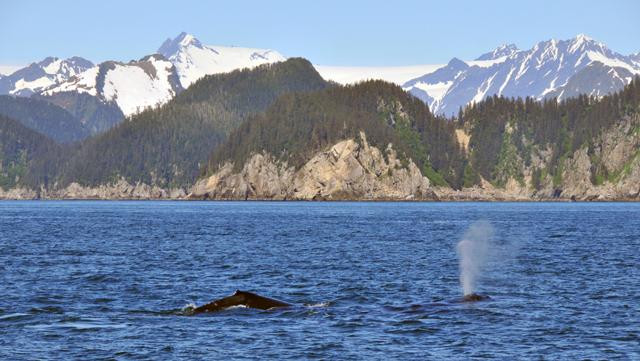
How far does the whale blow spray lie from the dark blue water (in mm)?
914

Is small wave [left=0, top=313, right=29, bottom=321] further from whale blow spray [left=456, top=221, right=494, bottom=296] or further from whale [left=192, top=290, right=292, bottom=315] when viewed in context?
whale blow spray [left=456, top=221, right=494, bottom=296]

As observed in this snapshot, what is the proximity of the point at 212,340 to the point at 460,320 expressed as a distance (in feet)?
40.4

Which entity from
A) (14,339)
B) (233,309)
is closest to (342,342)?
(233,309)

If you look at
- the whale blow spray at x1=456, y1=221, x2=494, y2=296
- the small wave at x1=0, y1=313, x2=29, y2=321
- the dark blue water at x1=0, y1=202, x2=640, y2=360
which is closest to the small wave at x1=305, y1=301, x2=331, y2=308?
the dark blue water at x1=0, y1=202, x2=640, y2=360

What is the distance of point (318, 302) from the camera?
59469mm

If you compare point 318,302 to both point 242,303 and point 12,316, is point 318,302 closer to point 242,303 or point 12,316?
point 242,303

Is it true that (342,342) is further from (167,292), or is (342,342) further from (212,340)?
(167,292)

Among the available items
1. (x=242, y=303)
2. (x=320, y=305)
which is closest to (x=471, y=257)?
(x=320, y=305)

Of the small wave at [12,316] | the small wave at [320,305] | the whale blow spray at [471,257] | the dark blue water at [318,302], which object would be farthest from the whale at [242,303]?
the whale blow spray at [471,257]

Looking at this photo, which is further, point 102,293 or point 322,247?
point 322,247

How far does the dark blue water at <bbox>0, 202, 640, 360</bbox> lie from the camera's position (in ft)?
149

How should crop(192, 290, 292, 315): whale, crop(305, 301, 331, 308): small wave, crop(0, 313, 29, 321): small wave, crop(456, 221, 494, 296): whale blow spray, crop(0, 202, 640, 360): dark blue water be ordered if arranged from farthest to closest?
crop(456, 221, 494, 296): whale blow spray < crop(305, 301, 331, 308): small wave < crop(192, 290, 292, 315): whale < crop(0, 313, 29, 321): small wave < crop(0, 202, 640, 360): dark blue water

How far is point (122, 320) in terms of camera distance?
52375mm

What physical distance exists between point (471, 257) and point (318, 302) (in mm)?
44830
